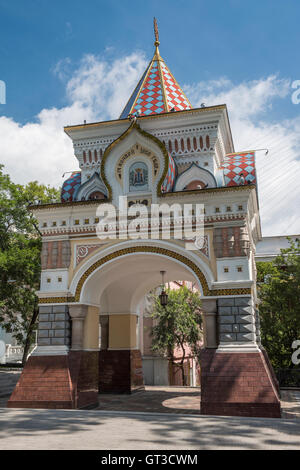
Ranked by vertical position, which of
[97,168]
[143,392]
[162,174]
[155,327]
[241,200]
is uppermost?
[97,168]

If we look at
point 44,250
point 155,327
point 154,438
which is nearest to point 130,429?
point 154,438

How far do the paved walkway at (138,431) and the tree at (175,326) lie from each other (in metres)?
12.1

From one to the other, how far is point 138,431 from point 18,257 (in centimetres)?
1038

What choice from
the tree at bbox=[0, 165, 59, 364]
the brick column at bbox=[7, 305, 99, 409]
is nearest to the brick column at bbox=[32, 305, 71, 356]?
the brick column at bbox=[7, 305, 99, 409]

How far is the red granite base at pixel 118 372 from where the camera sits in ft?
46.9

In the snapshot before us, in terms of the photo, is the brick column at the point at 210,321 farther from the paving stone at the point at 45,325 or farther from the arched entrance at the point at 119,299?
the paving stone at the point at 45,325

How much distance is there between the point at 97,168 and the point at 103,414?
694 cm

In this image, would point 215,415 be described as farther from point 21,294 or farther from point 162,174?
point 21,294

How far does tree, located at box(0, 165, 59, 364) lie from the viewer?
16.4m

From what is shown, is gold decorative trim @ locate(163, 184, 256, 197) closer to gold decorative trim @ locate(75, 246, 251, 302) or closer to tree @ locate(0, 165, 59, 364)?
gold decorative trim @ locate(75, 246, 251, 302)

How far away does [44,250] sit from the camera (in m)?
11.7

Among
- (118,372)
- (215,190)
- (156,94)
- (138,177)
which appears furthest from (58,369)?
(156,94)

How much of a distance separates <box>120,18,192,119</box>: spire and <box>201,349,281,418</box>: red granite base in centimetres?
775

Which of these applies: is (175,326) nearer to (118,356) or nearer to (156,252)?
(118,356)
